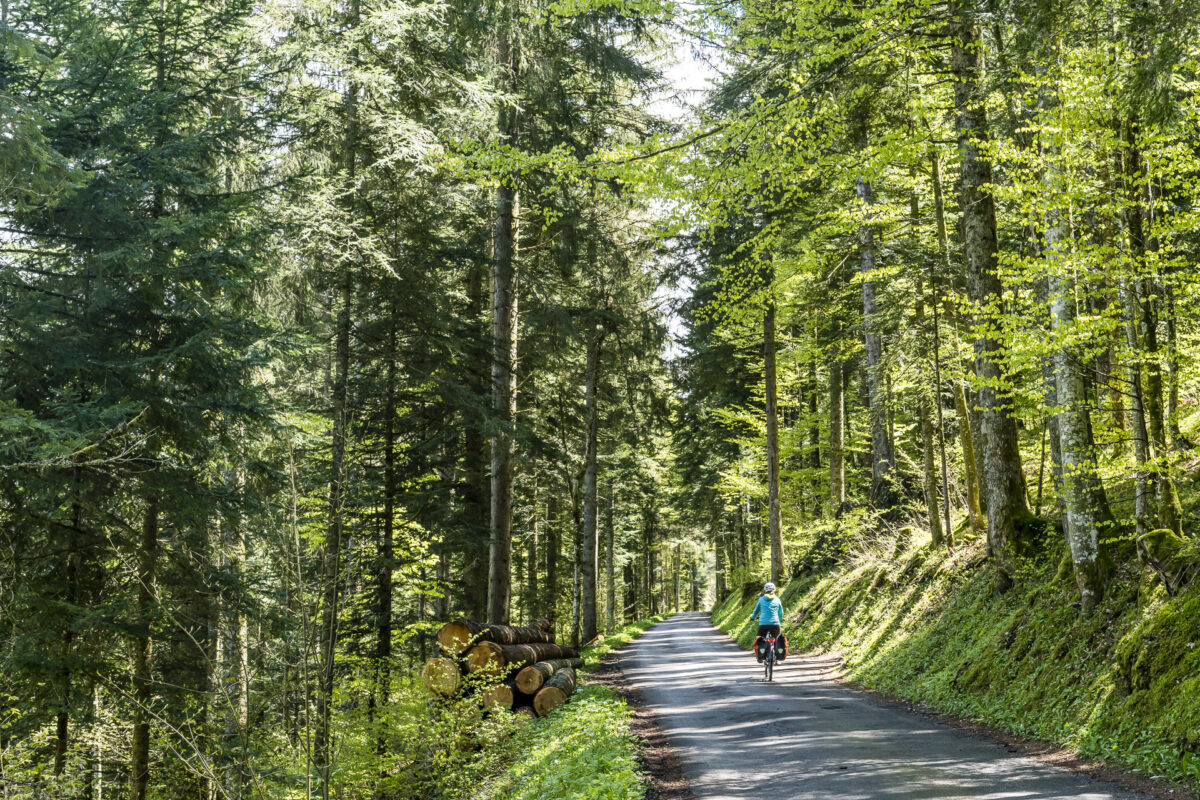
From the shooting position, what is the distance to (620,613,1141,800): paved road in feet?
21.5

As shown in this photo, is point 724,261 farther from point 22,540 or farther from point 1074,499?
point 22,540

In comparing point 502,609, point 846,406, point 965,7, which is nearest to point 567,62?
point 965,7

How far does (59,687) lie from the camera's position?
9.79m

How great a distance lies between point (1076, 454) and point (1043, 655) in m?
2.59

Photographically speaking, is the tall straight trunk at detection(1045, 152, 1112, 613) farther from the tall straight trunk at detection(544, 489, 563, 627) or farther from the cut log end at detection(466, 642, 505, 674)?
the tall straight trunk at detection(544, 489, 563, 627)

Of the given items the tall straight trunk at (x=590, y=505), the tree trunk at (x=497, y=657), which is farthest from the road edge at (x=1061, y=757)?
the tall straight trunk at (x=590, y=505)

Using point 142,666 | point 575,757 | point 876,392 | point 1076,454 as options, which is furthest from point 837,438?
point 142,666

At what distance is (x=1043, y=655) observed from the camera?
9641mm

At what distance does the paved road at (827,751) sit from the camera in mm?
6562

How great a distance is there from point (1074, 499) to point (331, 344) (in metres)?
13.6

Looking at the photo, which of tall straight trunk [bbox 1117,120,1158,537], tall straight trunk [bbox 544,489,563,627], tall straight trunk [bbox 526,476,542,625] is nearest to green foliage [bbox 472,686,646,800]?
tall straight trunk [bbox 1117,120,1158,537]

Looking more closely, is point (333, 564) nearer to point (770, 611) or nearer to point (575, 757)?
point (575, 757)

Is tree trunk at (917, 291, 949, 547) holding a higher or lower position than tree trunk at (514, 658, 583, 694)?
higher

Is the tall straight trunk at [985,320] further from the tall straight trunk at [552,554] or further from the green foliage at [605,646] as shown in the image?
the tall straight trunk at [552,554]
